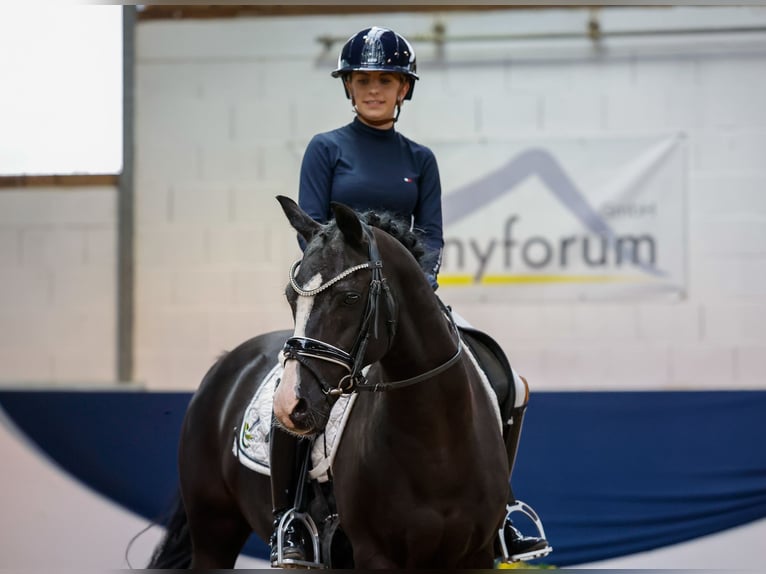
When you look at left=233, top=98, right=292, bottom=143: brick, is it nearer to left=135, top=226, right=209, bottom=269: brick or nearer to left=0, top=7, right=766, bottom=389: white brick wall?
left=0, top=7, right=766, bottom=389: white brick wall

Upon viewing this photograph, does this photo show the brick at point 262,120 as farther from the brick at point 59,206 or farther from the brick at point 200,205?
the brick at point 59,206

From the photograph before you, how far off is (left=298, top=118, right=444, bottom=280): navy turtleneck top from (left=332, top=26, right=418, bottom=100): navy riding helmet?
17cm

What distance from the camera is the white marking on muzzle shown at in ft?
6.11

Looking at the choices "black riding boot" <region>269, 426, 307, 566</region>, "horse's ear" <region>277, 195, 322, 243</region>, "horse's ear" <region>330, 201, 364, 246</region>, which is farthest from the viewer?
"black riding boot" <region>269, 426, 307, 566</region>

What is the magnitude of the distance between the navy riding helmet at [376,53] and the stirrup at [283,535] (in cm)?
120

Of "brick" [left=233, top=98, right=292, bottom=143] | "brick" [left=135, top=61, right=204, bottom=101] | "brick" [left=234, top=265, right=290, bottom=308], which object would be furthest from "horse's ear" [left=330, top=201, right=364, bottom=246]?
"brick" [left=135, top=61, right=204, bottom=101]

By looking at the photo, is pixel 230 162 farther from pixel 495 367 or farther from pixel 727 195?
pixel 495 367

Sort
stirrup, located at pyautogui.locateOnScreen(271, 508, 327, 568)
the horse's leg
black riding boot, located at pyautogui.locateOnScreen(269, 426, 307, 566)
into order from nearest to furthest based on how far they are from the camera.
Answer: stirrup, located at pyautogui.locateOnScreen(271, 508, 327, 568), black riding boot, located at pyautogui.locateOnScreen(269, 426, 307, 566), the horse's leg

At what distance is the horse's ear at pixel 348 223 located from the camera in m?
1.97

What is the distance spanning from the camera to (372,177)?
257cm

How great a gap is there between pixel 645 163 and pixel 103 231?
2872mm

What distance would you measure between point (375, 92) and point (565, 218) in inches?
96.9

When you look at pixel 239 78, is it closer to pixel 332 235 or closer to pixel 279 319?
pixel 279 319

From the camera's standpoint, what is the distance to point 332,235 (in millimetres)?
2025
